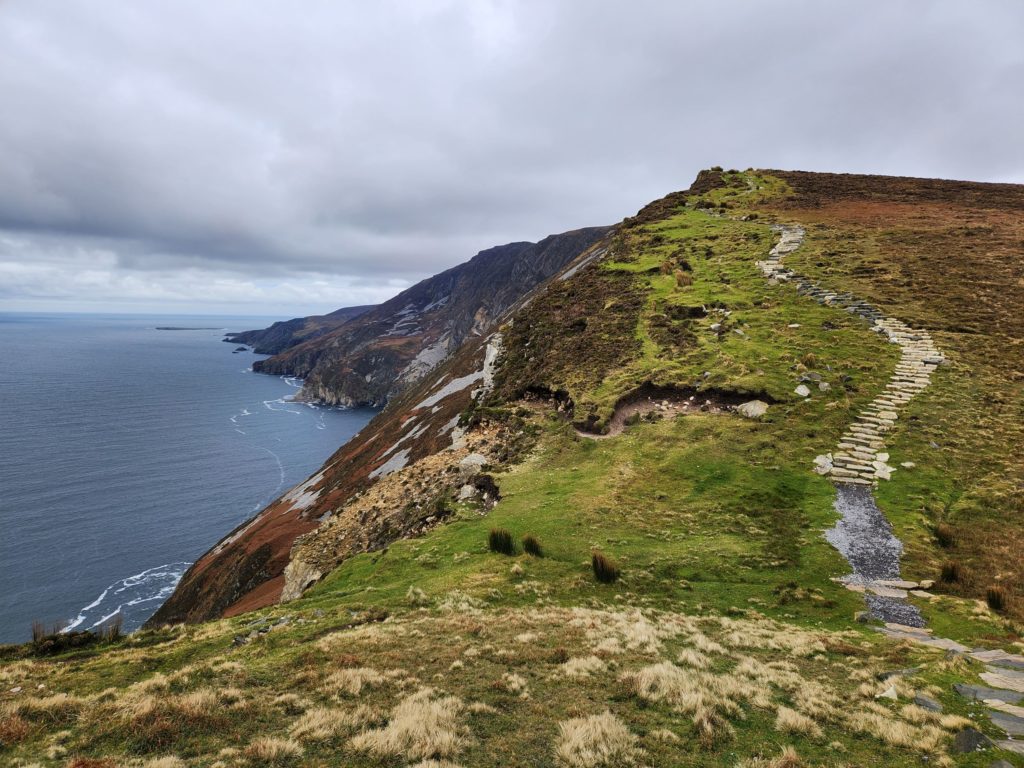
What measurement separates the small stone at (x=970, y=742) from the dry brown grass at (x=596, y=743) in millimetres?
5233

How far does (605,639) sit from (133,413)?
18562cm

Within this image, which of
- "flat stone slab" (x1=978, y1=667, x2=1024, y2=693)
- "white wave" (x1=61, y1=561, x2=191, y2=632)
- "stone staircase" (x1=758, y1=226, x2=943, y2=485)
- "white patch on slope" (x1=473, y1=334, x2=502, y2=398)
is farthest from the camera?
"white wave" (x1=61, y1=561, x2=191, y2=632)

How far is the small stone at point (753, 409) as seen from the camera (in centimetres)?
2372

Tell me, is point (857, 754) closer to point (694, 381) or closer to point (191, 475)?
point (694, 381)

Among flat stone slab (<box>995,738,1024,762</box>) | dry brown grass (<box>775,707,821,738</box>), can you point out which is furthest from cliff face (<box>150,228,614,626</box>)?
flat stone slab (<box>995,738,1024,762</box>)

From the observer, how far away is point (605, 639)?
12438 mm

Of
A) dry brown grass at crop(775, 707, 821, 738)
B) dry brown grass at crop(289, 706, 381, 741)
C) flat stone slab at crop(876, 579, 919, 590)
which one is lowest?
dry brown grass at crop(289, 706, 381, 741)

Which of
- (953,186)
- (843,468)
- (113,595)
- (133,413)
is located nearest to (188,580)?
(113,595)

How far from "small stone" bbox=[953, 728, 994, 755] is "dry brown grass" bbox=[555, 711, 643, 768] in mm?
5233

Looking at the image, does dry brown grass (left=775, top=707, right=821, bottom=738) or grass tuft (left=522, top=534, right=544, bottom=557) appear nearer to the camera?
dry brown grass (left=775, top=707, right=821, bottom=738)

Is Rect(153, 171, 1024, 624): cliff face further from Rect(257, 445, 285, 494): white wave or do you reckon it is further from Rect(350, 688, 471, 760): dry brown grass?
Rect(257, 445, 285, 494): white wave

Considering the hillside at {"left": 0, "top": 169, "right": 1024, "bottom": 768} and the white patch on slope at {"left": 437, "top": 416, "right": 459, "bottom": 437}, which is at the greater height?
the hillside at {"left": 0, "top": 169, "right": 1024, "bottom": 768}

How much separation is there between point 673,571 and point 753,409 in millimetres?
11304

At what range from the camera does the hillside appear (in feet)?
27.7
